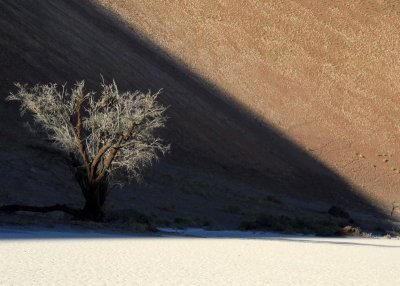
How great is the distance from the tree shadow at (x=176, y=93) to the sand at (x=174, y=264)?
22121mm

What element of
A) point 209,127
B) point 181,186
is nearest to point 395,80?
point 209,127

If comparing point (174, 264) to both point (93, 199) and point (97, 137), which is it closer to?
point (93, 199)

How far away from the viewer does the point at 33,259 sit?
11.3 m

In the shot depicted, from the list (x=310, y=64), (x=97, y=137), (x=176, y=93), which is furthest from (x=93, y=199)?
(x=310, y=64)

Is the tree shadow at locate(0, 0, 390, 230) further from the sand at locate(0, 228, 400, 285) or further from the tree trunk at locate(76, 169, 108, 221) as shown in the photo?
the sand at locate(0, 228, 400, 285)

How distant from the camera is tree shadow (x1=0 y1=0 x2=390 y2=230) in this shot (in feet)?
137

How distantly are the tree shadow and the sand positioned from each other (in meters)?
22.1

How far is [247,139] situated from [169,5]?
1967cm

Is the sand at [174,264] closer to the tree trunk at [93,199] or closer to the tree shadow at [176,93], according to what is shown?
the tree trunk at [93,199]

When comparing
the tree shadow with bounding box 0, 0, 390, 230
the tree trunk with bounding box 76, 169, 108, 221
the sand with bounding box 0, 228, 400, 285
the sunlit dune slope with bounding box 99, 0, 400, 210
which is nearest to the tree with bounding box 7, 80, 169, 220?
the tree trunk with bounding box 76, 169, 108, 221

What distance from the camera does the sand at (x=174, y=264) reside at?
9.59 m

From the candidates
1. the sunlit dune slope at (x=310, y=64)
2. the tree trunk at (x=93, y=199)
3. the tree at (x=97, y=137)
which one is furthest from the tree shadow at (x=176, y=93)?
the tree trunk at (x=93, y=199)

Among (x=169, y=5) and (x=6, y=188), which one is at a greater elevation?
(x=169, y=5)

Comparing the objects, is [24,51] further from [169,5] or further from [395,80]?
[395,80]
